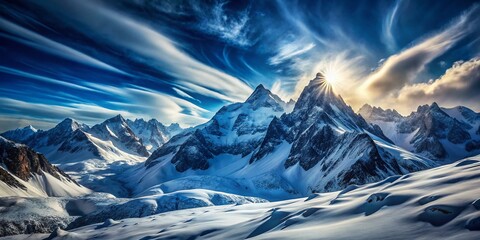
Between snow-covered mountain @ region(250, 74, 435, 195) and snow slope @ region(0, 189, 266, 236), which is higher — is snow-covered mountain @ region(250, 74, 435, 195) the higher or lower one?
the higher one

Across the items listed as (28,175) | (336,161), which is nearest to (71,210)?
(28,175)

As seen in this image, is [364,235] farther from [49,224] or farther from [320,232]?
[49,224]

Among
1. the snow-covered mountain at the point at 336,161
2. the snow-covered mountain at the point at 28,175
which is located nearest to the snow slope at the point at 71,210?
the snow-covered mountain at the point at 28,175

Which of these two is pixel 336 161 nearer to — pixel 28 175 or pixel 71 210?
pixel 71 210

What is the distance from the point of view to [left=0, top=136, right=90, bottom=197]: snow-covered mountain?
453 feet

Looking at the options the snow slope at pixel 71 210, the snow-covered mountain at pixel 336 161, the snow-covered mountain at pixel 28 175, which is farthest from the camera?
the snow-covered mountain at pixel 28 175

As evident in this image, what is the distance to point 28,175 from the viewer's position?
158 m

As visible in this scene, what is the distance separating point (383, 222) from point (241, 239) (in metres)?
10.5

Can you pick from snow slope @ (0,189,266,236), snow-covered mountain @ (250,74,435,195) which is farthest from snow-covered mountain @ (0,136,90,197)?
snow-covered mountain @ (250,74,435,195)

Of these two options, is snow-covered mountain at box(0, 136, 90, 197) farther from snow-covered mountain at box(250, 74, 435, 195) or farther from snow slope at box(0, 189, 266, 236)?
snow-covered mountain at box(250, 74, 435, 195)

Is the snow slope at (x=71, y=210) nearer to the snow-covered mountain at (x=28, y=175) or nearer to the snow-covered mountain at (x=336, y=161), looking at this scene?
the snow-covered mountain at (x=28, y=175)

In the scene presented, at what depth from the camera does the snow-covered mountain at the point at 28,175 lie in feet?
453

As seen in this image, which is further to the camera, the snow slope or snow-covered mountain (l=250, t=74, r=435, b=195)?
snow-covered mountain (l=250, t=74, r=435, b=195)

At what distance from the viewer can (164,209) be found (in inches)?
3733
